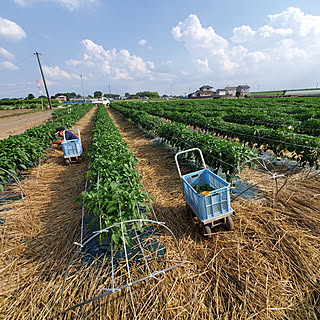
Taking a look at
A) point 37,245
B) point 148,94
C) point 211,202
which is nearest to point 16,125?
point 37,245

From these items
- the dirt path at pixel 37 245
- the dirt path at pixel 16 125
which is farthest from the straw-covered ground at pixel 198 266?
the dirt path at pixel 16 125

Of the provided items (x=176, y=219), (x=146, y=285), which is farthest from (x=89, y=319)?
(x=176, y=219)

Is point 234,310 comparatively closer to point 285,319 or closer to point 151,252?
point 285,319

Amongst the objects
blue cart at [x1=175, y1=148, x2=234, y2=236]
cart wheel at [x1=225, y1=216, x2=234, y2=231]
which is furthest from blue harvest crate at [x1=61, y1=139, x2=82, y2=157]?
cart wheel at [x1=225, y1=216, x2=234, y2=231]

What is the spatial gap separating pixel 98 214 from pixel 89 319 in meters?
1.20

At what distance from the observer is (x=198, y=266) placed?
2562 mm

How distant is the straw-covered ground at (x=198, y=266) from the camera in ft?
6.73

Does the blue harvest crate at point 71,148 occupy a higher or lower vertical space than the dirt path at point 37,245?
higher

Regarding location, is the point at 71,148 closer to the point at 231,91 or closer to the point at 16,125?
the point at 16,125

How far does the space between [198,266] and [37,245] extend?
2.93 metres

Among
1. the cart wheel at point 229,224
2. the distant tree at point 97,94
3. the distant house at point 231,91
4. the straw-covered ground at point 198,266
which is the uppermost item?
the distant tree at point 97,94

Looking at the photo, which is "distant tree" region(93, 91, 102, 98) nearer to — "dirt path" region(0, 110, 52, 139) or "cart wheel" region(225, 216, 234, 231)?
"dirt path" region(0, 110, 52, 139)

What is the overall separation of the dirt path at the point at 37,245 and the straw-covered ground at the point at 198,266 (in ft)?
0.04

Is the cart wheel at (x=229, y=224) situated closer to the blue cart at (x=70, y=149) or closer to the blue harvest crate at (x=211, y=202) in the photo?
the blue harvest crate at (x=211, y=202)
